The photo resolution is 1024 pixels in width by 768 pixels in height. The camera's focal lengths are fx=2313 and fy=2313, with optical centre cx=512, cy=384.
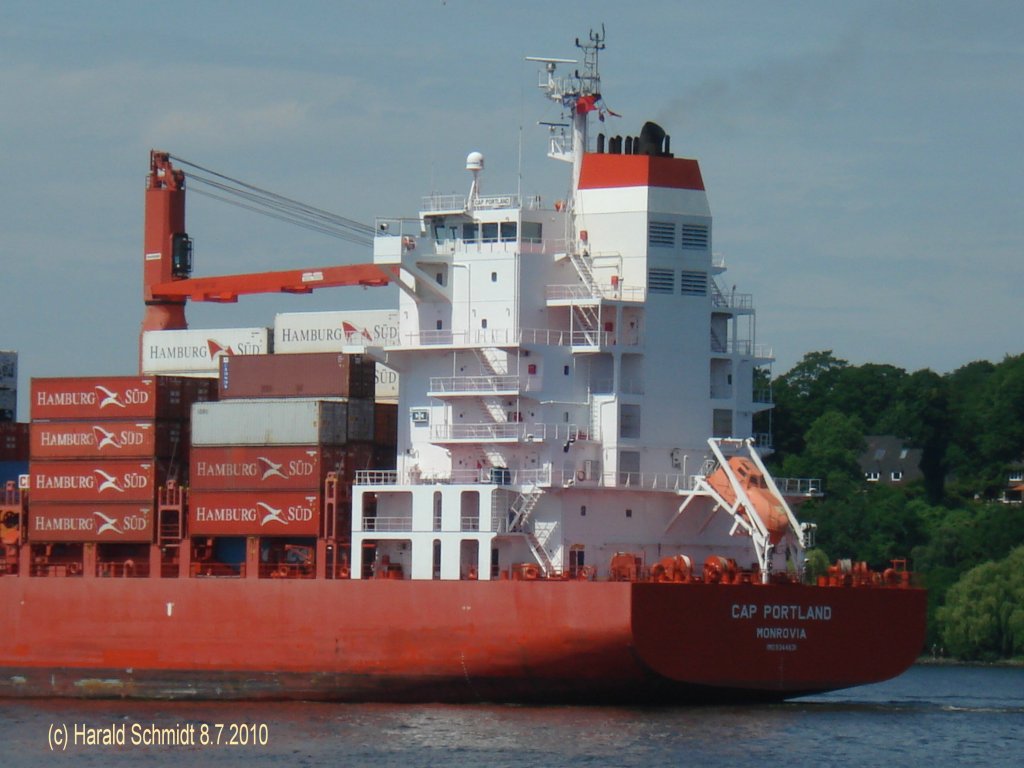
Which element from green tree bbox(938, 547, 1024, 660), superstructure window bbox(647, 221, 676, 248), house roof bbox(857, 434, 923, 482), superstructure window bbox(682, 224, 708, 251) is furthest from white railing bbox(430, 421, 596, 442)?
house roof bbox(857, 434, 923, 482)

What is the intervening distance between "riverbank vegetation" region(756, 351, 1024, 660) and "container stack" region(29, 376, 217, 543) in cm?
3198

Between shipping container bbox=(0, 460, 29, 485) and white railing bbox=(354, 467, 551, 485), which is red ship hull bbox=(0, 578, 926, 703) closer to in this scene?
white railing bbox=(354, 467, 551, 485)

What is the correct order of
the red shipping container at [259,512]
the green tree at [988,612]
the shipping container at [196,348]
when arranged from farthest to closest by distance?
1. the green tree at [988,612]
2. the shipping container at [196,348]
3. the red shipping container at [259,512]

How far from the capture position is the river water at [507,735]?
40219mm

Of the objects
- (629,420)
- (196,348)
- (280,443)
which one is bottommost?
(280,443)

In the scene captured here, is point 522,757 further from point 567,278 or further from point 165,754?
point 567,278

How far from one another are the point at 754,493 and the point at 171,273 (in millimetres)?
18672

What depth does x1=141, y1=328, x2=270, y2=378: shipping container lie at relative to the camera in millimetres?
54969

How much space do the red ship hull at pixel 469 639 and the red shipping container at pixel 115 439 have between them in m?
Result: 2.79

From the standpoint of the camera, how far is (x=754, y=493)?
46906mm

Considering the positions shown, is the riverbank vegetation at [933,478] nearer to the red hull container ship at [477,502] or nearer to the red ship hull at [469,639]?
the red hull container ship at [477,502]

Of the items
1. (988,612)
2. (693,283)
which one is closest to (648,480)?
(693,283)

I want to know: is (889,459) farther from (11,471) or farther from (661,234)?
(661,234)

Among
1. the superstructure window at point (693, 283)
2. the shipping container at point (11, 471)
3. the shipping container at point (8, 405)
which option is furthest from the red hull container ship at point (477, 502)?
the shipping container at point (8, 405)
